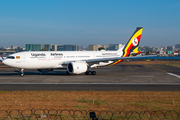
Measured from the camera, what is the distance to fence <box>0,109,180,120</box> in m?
11.8

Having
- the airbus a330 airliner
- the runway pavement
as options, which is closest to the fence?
the runway pavement

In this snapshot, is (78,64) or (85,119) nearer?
(85,119)

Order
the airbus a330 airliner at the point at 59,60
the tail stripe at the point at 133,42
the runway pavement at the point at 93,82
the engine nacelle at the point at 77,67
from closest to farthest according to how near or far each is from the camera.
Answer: the runway pavement at the point at 93,82 → the engine nacelle at the point at 77,67 → the airbus a330 airliner at the point at 59,60 → the tail stripe at the point at 133,42

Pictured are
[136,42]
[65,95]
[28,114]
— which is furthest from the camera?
[136,42]

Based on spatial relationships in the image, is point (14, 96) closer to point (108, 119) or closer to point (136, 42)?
point (108, 119)

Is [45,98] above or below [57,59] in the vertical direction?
below

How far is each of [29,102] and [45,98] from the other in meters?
1.67

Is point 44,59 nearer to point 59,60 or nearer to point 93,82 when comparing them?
point 59,60

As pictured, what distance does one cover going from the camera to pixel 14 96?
18516mm

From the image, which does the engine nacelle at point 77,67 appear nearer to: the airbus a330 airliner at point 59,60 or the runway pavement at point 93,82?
the airbus a330 airliner at point 59,60

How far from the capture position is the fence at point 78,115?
38.6ft

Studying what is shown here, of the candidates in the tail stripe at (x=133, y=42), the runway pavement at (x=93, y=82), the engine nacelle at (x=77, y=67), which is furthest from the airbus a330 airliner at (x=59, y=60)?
the tail stripe at (x=133, y=42)

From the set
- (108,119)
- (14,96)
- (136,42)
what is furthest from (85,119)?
(136,42)

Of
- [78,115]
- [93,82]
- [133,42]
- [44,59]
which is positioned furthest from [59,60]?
[78,115]
